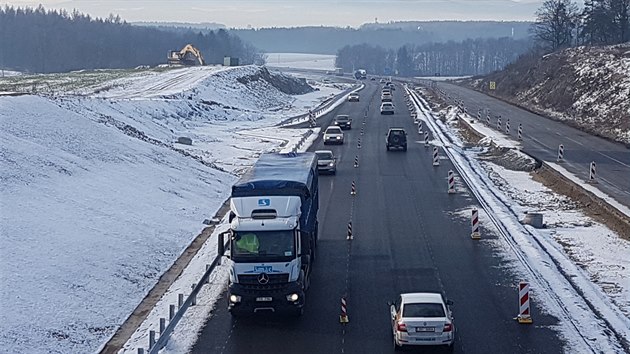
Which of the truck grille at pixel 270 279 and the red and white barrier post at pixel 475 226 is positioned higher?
the truck grille at pixel 270 279

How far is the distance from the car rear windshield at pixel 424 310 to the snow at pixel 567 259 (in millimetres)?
3236

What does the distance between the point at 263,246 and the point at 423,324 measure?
480 cm

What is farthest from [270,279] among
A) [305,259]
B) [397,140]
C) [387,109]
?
[387,109]

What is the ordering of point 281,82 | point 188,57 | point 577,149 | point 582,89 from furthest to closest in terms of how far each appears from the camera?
point 188,57, point 281,82, point 582,89, point 577,149

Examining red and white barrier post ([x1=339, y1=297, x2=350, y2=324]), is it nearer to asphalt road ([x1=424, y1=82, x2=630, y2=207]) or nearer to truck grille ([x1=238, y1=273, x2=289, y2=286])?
truck grille ([x1=238, y1=273, x2=289, y2=286])

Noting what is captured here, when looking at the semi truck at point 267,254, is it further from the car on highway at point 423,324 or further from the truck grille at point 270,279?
the car on highway at point 423,324

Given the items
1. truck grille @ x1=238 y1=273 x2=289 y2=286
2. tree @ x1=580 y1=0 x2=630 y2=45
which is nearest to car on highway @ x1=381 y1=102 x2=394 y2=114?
tree @ x1=580 y1=0 x2=630 y2=45

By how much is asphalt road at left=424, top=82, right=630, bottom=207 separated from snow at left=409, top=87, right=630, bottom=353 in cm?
311

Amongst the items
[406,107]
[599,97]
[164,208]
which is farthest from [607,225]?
[406,107]

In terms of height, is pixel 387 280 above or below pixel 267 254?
below

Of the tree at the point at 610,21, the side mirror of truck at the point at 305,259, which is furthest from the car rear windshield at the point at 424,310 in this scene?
the tree at the point at 610,21

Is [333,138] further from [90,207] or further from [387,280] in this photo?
[387,280]

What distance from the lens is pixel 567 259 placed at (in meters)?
28.2

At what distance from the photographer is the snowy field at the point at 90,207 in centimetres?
2147
